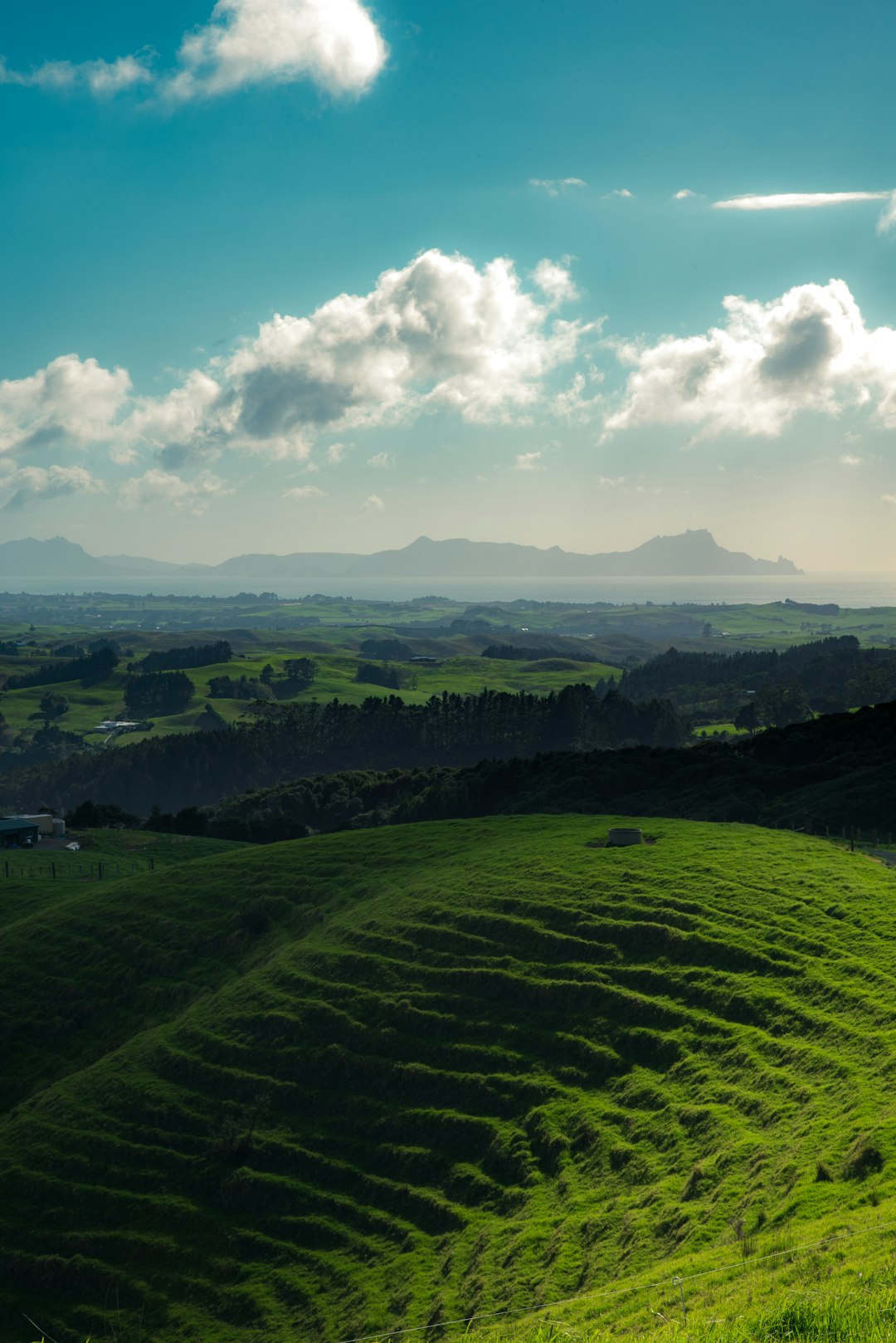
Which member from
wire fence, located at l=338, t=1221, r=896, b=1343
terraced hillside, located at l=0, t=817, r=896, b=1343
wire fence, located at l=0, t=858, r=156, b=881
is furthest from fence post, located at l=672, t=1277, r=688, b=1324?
wire fence, located at l=0, t=858, r=156, b=881

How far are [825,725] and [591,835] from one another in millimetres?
54793

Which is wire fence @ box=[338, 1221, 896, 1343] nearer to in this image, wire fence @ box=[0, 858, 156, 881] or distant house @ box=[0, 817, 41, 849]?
wire fence @ box=[0, 858, 156, 881]

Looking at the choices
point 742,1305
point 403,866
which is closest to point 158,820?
point 403,866

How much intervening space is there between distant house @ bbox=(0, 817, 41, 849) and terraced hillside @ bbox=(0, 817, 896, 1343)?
52.7 m

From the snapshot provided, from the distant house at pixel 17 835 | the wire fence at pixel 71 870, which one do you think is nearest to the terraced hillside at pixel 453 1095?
the wire fence at pixel 71 870

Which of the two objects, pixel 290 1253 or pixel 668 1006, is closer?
pixel 290 1253

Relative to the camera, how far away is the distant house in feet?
346

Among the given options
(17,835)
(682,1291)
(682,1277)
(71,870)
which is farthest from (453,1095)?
(17,835)

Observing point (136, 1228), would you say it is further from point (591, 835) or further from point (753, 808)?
point (753, 808)

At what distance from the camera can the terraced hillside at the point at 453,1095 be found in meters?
27.8

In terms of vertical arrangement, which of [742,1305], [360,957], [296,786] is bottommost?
[296,786]

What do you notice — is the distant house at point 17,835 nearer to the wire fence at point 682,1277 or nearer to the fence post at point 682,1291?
the wire fence at point 682,1277

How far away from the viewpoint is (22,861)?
90500 mm

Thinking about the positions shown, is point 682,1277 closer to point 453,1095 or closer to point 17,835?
point 453,1095
